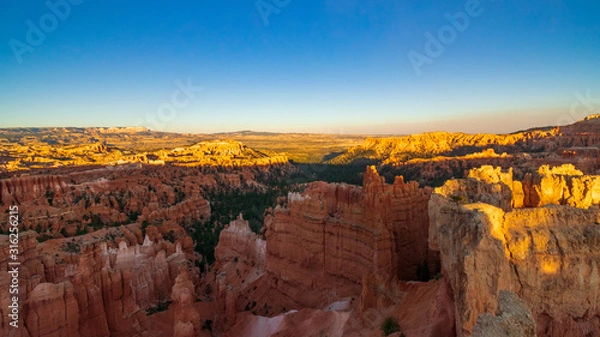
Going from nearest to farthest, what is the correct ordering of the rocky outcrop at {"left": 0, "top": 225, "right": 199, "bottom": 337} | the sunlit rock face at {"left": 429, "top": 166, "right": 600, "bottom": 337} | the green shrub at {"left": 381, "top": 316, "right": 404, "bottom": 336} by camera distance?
the sunlit rock face at {"left": 429, "top": 166, "right": 600, "bottom": 337} < the green shrub at {"left": 381, "top": 316, "right": 404, "bottom": 336} < the rocky outcrop at {"left": 0, "top": 225, "right": 199, "bottom": 337}

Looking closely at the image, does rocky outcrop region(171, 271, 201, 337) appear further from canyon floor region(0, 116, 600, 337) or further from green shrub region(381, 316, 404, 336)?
green shrub region(381, 316, 404, 336)

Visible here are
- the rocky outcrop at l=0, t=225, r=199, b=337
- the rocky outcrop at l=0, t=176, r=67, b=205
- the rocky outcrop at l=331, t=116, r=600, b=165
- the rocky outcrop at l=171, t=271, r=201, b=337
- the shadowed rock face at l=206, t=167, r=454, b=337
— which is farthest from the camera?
the rocky outcrop at l=331, t=116, r=600, b=165

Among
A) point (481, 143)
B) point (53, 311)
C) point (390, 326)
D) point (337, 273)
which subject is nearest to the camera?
point (390, 326)

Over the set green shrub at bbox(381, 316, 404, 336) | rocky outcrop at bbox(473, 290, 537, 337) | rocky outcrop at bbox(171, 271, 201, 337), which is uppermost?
rocky outcrop at bbox(473, 290, 537, 337)

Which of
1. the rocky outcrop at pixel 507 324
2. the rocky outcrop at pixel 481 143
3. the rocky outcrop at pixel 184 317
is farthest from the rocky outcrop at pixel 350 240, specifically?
the rocky outcrop at pixel 481 143

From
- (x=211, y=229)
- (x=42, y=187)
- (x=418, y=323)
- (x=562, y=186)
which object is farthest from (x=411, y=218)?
(x=42, y=187)

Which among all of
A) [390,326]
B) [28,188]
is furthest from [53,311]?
[28,188]

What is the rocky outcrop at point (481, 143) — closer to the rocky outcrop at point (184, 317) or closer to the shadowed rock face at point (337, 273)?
the shadowed rock face at point (337, 273)

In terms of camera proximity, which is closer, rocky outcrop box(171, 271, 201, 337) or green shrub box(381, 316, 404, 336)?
green shrub box(381, 316, 404, 336)

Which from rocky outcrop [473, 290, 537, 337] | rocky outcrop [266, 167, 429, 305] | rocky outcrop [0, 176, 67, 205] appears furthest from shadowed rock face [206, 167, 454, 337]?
rocky outcrop [0, 176, 67, 205]

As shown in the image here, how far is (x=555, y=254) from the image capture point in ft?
26.4

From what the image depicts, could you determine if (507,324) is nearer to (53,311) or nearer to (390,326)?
(390,326)

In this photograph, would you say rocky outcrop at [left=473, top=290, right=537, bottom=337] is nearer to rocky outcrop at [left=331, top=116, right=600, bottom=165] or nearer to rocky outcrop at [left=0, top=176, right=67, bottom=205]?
rocky outcrop at [left=0, top=176, right=67, bottom=205]

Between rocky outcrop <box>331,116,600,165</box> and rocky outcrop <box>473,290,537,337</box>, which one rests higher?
rocky outcrop <box>473,290,537,337</box>
